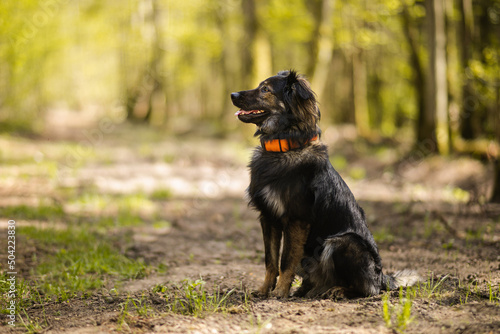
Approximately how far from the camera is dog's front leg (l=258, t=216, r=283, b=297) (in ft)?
12.3

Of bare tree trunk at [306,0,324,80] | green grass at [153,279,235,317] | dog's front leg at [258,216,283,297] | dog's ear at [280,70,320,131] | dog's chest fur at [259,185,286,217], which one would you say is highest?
bare tree trunk at [306,0,324,80]

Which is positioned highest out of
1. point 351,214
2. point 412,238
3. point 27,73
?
point 27,73

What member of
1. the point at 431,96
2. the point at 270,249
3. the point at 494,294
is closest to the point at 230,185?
the point at 431,96

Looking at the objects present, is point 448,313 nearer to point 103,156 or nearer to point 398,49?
point 103,156

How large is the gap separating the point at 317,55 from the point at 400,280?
11.8m

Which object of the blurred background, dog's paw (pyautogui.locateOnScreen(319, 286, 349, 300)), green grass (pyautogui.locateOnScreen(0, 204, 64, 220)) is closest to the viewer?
dog's paw (pyautogui.locateOnScreen(319, 286, 349, 300))

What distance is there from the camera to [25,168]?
31.8 feet

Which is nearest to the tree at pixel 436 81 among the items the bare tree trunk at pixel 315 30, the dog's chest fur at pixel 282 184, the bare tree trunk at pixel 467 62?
the bare tree trunk at pixel 467 62

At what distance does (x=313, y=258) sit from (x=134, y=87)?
25.8 metres

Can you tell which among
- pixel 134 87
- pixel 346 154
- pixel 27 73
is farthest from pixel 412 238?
pixel 134 87

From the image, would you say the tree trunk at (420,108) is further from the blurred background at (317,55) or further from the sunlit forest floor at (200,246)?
the sunlit forest floor at (200,246)

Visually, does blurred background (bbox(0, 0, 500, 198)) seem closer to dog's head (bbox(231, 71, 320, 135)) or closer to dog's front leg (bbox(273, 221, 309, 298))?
dog's head (bbox(231, 71, 320, 135))

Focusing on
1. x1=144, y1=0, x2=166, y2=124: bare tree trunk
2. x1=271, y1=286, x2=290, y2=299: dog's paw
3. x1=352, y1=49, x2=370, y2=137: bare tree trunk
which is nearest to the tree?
x1=352, y1=49, x2=370, y2=137: bare tree trunk

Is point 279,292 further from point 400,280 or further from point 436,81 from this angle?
point 436,81
